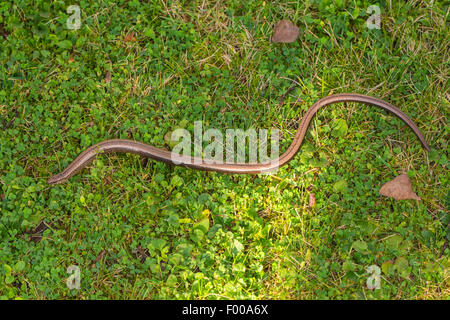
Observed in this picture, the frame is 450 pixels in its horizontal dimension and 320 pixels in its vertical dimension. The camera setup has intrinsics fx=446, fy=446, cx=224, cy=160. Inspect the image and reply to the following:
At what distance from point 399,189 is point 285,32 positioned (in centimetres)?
218

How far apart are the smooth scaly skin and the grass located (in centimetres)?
10

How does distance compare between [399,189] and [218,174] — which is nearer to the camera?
[399,189]

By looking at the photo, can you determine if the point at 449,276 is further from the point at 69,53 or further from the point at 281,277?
the point at 69,53

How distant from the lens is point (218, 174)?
481 centimetres

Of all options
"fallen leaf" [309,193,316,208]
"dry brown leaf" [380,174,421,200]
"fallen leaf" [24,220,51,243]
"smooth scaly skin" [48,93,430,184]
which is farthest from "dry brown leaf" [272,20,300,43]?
"fallen leaf" [24,220,51,243]

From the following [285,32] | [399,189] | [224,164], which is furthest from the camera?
[285,32]

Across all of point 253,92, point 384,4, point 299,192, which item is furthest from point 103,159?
point 384,4

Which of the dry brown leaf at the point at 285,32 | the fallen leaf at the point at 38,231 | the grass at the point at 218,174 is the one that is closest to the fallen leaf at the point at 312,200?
the grass at the point at 218,174

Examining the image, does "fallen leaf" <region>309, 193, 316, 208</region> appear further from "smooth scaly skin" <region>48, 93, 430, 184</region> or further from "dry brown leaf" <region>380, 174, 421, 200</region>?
"dry brown leaf" <region>380, 174, 421, 200</region>

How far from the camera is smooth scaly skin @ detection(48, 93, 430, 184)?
4.77 m

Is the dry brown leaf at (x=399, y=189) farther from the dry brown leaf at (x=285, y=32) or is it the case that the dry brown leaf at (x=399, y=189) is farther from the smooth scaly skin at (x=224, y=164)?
the dry brown leaf at (x=285, y=32)

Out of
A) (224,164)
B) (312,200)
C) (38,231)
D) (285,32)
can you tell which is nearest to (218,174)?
(224,164)

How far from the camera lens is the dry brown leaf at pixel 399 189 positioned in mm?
4660

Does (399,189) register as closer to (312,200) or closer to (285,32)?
(312,200)
